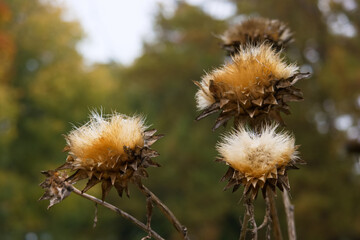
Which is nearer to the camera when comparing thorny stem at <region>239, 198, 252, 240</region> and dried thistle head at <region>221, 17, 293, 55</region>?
thorny stem at <region>239, 198, 252, 240</region>

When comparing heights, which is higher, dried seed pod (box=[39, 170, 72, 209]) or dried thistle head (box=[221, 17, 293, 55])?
dried thistle head (box=[221, 17, 293, 55])

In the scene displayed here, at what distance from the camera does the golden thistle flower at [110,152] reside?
919 millimetres

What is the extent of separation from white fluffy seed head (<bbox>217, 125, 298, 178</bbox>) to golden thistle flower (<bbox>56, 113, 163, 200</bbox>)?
0.46ft

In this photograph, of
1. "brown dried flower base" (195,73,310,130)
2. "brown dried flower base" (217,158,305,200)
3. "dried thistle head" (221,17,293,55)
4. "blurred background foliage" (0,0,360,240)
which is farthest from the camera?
"blurred background foliage" (0,0,360,240)

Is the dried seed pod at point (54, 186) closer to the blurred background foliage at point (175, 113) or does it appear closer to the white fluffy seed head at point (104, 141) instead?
the white fluffy seed head at point (104, 141)

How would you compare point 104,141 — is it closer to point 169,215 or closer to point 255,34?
point 169,215

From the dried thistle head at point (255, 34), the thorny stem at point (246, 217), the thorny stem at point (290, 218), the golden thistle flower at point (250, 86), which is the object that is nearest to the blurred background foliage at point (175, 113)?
the dried thistle head at point (255, 34)

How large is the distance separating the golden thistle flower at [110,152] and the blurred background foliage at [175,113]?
7.92 metres

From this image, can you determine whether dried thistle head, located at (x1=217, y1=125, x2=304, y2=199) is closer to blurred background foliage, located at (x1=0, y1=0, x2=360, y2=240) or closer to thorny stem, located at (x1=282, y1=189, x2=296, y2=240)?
thorny stem, located at (x1=282, y1=189, x2=296, y2=240)

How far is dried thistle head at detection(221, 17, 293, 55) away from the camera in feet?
4.25

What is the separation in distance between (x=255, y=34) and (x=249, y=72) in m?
0.35

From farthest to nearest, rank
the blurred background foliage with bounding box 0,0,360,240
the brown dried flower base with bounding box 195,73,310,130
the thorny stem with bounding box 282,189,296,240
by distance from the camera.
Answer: the blurred background foliage with bounding box 0,0,360,240, the thorny stem with bounding box 282,189,296,240, the brown dried flower base with bounding box 195,73,310,130

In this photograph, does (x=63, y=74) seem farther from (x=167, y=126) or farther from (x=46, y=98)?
(x=167, y=126)

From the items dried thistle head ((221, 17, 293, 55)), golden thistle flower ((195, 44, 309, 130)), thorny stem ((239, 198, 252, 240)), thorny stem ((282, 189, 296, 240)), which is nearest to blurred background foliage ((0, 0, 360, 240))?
dried thistle head ((221, 17, 293, 55))
